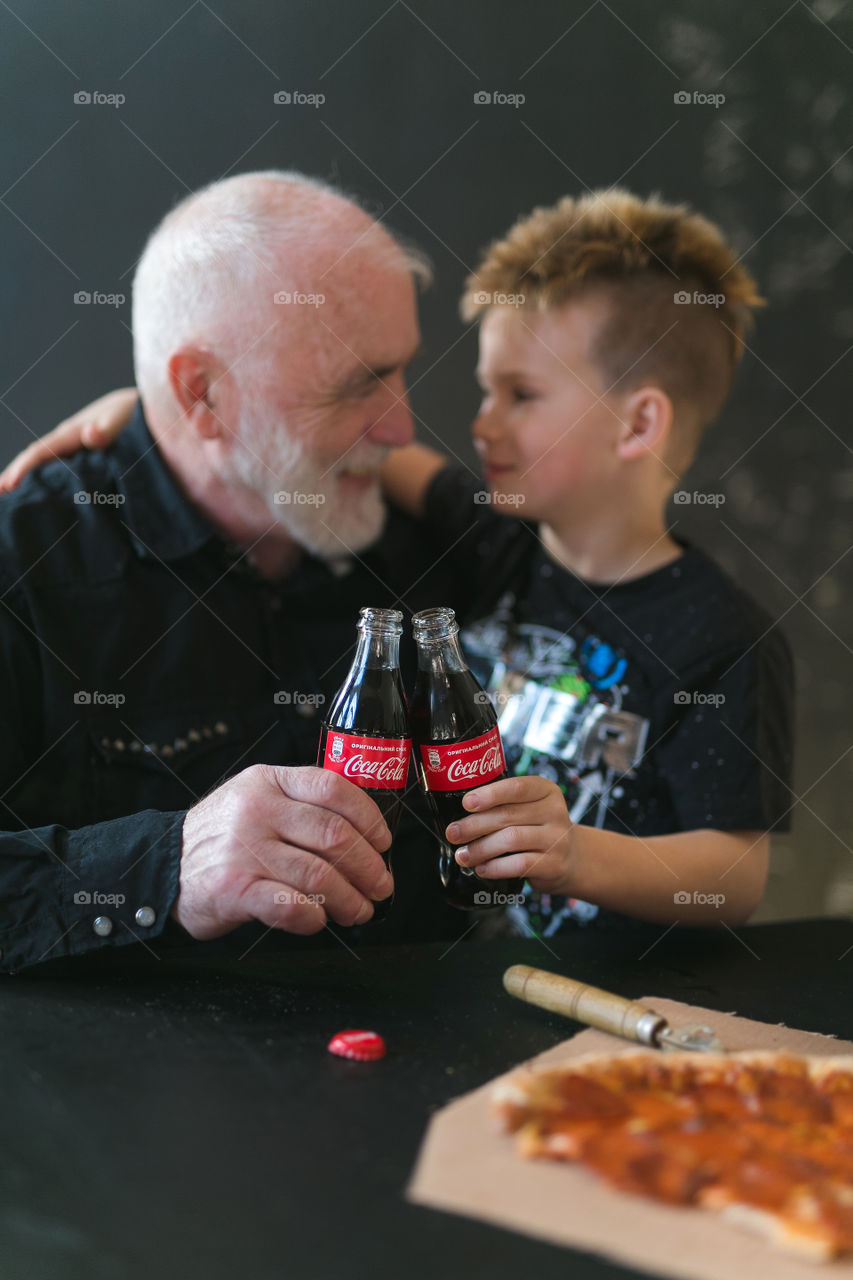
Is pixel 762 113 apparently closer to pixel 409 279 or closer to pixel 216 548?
pixel 409 279

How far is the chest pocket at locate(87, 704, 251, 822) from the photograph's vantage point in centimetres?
133

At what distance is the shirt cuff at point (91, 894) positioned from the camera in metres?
1.05

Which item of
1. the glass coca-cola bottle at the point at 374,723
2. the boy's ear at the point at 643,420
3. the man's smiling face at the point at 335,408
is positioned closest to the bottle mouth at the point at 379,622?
the glass coca-cola bottle at the point at 374,723

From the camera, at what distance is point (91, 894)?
105 cm

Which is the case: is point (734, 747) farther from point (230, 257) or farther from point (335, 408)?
point (230, 257)

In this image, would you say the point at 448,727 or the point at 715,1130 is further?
the point at 448,727

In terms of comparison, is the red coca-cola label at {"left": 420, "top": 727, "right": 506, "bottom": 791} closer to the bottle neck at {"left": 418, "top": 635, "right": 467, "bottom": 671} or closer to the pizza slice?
the bottle neck at {"left": 418, "top": 635, "right": 467, "bottom": 671}

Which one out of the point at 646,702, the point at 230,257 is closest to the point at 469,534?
the point at 646,702

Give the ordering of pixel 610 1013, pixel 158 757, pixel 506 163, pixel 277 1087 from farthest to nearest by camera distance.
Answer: pixel 506 163 < pixel 158 757 < pixel 610 1013 < pixel 277 1087

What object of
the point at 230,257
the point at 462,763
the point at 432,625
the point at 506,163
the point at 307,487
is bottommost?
the point at 462,763

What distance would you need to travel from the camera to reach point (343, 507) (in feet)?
4.98

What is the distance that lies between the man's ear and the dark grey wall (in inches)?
9.1

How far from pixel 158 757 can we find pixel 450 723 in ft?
1.59

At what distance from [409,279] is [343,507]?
0.33 metres
